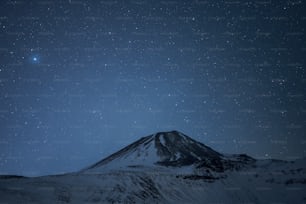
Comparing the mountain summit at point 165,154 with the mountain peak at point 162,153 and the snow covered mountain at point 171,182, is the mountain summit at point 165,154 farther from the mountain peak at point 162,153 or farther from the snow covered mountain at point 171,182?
the snow covered mountain at point 171,182

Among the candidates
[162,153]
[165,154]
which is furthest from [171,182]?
[162,153]

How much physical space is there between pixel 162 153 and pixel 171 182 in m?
44.8

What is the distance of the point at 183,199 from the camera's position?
260 feet

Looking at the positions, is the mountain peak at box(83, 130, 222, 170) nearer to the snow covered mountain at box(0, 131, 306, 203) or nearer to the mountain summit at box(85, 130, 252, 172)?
the mountain summit at box(85, 130, 252, 172)

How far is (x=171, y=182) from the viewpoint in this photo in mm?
90312

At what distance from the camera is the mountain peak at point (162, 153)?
123 m

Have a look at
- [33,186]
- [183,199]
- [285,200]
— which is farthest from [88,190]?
[285,200]

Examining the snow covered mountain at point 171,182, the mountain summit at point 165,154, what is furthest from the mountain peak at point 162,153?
the snow covered mountain at point 171,182

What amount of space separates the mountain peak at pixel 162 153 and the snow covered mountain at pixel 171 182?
37cm

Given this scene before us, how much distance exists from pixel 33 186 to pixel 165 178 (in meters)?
39.3

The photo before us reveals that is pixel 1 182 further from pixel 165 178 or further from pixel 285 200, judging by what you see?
pixel 285 200

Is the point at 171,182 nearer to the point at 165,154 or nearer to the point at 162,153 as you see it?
the point at 165,154

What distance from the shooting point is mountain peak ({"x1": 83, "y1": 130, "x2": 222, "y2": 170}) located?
12319 centimetres

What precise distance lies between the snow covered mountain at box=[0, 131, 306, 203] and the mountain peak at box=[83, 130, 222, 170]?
368mm
